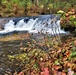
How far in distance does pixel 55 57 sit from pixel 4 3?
59.5 feet

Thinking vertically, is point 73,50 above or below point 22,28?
above

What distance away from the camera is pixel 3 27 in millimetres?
17000

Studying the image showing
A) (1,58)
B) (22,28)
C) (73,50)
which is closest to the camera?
(73,50)

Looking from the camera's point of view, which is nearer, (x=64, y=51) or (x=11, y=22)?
(x=64, y=51)

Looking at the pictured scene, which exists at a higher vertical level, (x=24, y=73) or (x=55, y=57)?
(x=55, y=57)

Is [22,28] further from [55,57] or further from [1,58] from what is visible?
[55,57]

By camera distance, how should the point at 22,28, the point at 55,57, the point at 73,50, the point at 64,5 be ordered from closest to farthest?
the point at 73,50 < the point at 55,57 < the point at 22,28 < the point at 64,5

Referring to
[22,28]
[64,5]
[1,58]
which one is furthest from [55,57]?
[64,5]

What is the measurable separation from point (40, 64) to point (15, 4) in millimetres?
18067

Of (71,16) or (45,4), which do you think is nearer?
(71,16)

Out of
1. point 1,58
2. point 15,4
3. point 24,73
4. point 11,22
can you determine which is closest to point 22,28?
point 11,22

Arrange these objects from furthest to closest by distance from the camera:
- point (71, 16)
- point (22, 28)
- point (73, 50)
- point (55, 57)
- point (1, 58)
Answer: point (22, 28), point (71, 16), point (1, 58), point (55, 57), point (73, 50)

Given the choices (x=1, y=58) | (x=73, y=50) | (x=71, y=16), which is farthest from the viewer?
(x=71, y=16)

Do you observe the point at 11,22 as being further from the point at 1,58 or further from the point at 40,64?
the point at 40,64
